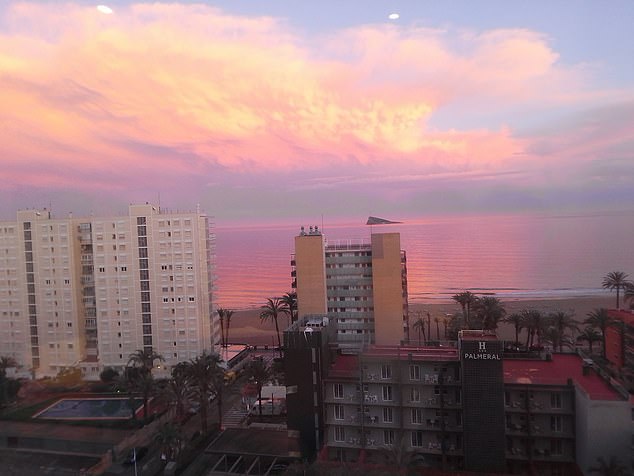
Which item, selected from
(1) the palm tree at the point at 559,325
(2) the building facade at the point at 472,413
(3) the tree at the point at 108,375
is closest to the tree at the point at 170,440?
(2) the building facade at the point at 472,413

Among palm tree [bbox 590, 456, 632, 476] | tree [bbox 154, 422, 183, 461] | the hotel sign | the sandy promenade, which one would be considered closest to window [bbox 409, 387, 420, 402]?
the hotel sign

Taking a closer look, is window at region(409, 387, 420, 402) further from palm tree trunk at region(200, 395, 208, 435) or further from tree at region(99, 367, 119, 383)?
tree at region(99, 367, 119, 383)

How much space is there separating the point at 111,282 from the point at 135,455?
6393 mm

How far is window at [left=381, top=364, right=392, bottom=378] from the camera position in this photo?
6.67m

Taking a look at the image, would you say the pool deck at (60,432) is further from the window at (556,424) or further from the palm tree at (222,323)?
the palm tree at (222,323)

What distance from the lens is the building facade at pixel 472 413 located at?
5866mm

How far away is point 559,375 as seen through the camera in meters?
6.72

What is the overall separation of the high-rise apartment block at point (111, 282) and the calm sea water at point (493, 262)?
2.25m

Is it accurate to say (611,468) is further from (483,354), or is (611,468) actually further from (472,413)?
(483,354)

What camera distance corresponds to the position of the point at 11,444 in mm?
6840

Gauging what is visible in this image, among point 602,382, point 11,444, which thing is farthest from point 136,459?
point 602,382

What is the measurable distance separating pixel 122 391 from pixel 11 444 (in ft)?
9.87

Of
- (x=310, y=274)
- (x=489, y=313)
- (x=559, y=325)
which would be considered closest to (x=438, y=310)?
(x=489, y=313)

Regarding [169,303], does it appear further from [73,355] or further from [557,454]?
[557,454]
